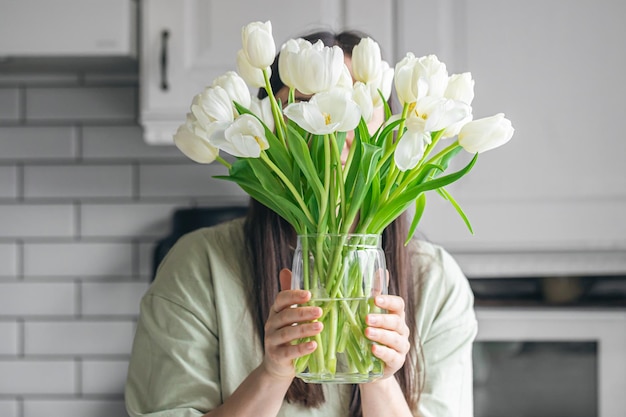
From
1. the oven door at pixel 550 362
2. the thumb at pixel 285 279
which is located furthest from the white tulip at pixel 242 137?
the oven door at pixel 550 362

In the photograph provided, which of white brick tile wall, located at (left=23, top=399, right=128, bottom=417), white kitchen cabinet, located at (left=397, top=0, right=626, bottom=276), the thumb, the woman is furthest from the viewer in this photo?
white brick tile wall, located at (left=23, top=399, right=128, bottom=417)

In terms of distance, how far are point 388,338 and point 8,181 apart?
155cm

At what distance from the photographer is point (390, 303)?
0.80 m

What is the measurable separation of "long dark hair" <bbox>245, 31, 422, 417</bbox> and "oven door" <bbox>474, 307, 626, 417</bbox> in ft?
2.19

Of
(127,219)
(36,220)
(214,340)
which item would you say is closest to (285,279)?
(214,340)

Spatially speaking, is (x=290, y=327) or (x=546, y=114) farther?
(x=546, y=114)

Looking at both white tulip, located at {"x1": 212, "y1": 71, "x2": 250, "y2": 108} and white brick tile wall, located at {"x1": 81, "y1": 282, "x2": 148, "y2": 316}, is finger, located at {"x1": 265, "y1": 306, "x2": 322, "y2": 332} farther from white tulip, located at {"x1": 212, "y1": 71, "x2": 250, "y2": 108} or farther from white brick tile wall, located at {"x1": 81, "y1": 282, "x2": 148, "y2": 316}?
white brick tile wall, located at {"x1": 81, "y1": 282, "x2": 148, "y2": 316}

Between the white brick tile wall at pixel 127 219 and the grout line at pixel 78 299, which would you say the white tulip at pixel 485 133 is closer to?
the white brick tile wall at pixel 127 219

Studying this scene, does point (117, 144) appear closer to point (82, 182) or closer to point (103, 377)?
point (82, 182)

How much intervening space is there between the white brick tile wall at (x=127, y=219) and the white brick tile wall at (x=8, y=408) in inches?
17.4

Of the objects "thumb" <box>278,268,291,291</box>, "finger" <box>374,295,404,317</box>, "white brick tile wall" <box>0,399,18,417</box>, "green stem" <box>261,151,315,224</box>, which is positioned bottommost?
"white brick tile wall" <box>0,399,18,417</box>

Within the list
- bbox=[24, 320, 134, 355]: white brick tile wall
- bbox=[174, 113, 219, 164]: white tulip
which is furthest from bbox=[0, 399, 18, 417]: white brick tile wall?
bbox=[174, 113, 219, 164]: white tulip

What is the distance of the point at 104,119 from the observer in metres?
2.07

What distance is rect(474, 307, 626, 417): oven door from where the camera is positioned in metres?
1.80
